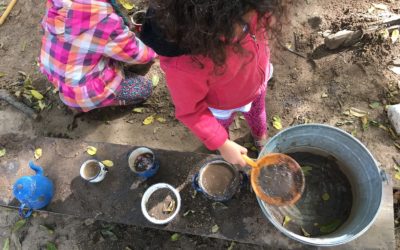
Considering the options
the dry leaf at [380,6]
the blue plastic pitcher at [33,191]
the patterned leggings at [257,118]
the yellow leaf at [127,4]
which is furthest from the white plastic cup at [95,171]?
the dry leaf at [380,6]

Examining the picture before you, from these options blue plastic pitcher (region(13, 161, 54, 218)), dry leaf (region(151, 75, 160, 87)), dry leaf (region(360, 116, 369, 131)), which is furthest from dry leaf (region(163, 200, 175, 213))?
dry leaf (region(360, 116, 369, 131))

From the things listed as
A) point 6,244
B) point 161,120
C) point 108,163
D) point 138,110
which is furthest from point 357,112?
point 6,244

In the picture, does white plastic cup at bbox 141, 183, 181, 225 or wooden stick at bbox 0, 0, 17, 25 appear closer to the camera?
white plastic cup at bbox 141, 183, 181, 225

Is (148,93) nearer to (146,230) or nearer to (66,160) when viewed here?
(66,160)

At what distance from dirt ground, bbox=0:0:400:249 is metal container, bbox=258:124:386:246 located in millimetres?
591

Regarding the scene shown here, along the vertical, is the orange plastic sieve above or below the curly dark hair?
below

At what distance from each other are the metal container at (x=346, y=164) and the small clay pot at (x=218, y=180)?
0.25 meters

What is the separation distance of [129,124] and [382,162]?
207cm

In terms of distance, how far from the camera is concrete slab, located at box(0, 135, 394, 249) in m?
2.13

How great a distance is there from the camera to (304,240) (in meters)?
1.71

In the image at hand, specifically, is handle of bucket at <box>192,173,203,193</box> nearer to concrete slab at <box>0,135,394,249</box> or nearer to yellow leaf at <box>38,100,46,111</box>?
concrete slab at <box>0,135,394,249</box>

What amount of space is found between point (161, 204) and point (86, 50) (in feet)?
4.14

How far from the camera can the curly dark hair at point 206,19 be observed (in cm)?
116

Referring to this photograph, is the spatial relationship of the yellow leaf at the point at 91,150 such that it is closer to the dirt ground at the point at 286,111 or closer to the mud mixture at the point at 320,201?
the dirt ground at the point at 286,111
